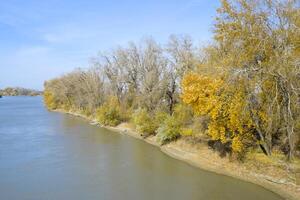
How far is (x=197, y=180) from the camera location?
15.3 m

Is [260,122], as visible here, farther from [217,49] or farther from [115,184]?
[115,184]

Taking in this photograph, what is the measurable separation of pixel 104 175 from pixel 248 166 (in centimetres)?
764

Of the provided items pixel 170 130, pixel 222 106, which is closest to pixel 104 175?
pixel 222 106

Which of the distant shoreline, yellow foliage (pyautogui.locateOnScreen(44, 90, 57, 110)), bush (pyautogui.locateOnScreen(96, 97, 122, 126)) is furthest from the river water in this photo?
the distant shoreline

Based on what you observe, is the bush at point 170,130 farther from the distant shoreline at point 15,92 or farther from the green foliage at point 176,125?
the distant shoreline at point 15,92

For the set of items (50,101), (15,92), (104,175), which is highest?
(15,92)

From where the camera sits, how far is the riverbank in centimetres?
1346

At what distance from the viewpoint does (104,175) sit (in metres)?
16.0

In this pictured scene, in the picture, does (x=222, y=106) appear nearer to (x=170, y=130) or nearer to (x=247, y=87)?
(x=247, y=87)

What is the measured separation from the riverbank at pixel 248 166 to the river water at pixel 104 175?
1.75ft

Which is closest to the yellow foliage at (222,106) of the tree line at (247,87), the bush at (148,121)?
the tree line at (247,87)

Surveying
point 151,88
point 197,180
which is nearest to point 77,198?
point 197,180

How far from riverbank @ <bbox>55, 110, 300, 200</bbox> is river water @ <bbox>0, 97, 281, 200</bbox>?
1.75ft

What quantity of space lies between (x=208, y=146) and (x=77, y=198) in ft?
31.7
